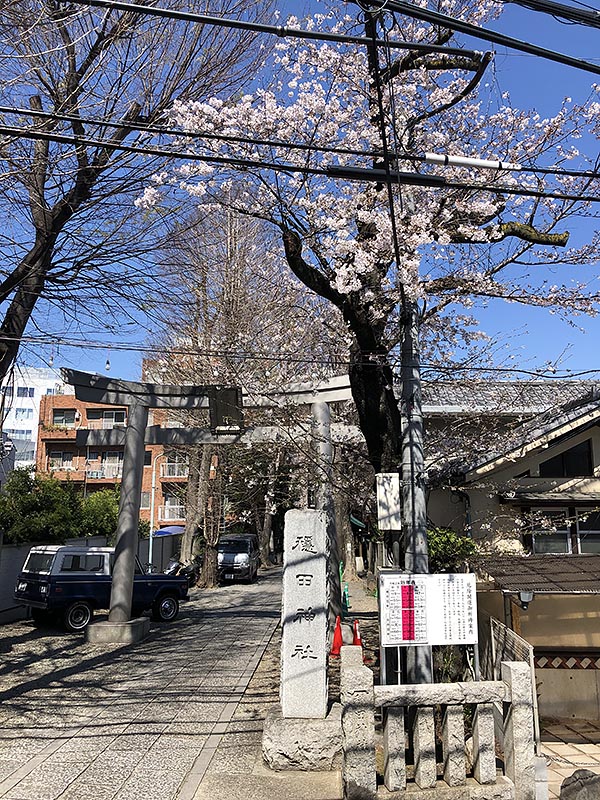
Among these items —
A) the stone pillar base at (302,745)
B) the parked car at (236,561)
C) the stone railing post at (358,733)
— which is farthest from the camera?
the parked car at (236,561)

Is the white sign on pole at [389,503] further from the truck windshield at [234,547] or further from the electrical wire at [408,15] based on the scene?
the truck windshield at [234,547]

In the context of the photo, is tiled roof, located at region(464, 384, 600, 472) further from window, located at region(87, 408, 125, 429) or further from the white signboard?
window, located at region(87, 408, 125, 429)

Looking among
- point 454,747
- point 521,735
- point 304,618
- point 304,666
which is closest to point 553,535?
point 304,618

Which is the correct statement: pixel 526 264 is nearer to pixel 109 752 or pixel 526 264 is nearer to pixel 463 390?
pixel 463 390

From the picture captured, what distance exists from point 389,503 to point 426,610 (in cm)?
168

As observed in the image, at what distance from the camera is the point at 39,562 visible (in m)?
16.1

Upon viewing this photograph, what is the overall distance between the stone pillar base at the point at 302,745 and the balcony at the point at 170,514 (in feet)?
130

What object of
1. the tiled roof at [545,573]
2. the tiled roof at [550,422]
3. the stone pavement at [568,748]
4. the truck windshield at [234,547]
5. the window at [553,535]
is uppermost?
the tiled roof at [550,422]

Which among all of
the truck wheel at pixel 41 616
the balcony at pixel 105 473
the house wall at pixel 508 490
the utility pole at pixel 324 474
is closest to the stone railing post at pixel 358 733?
the house wall at pixel 508 490

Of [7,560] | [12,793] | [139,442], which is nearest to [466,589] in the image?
[12,793]

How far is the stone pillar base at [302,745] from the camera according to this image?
7.07 m

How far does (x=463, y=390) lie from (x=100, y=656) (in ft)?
29.5

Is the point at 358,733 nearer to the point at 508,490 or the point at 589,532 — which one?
the point at 508,490

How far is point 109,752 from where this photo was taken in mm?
7562
